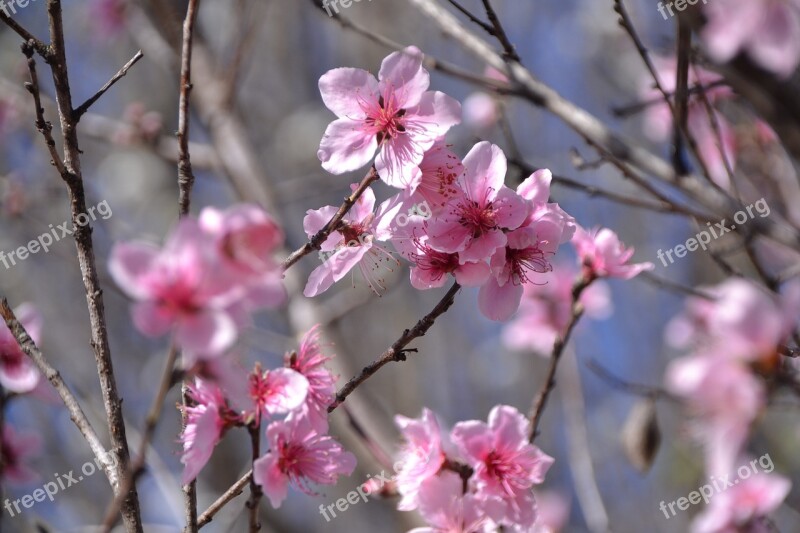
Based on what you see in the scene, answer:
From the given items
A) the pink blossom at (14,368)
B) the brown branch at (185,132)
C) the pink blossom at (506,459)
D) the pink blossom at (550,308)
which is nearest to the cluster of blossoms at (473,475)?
the pink blossom at (506,459)

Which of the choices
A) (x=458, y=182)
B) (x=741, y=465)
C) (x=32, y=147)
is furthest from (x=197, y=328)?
(x=32, y=147)

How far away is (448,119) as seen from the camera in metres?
1.39

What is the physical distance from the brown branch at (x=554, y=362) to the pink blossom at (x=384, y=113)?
1.99 ft

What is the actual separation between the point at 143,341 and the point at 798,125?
5732 millimetres

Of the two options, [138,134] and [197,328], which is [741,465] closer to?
[197,328]

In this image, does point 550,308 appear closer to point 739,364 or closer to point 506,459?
point 506,459

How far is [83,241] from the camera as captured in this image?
131 cm

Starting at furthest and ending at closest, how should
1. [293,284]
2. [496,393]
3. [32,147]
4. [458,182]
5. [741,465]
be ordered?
[496,393]
[32,147]
[293,284]
[741,465]
[458,182]

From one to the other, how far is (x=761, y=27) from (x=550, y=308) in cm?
115

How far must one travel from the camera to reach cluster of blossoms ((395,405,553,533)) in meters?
1.40

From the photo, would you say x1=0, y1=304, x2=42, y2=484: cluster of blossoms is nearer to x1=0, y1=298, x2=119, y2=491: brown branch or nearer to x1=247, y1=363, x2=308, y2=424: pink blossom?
x1=0, y1=298, x2=119, y2=491: brown branch

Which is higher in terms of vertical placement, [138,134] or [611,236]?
[138,134]

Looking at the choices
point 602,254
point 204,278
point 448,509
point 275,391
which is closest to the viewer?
point 204,278

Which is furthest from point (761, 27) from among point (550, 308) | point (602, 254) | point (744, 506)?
point (744, 506)
